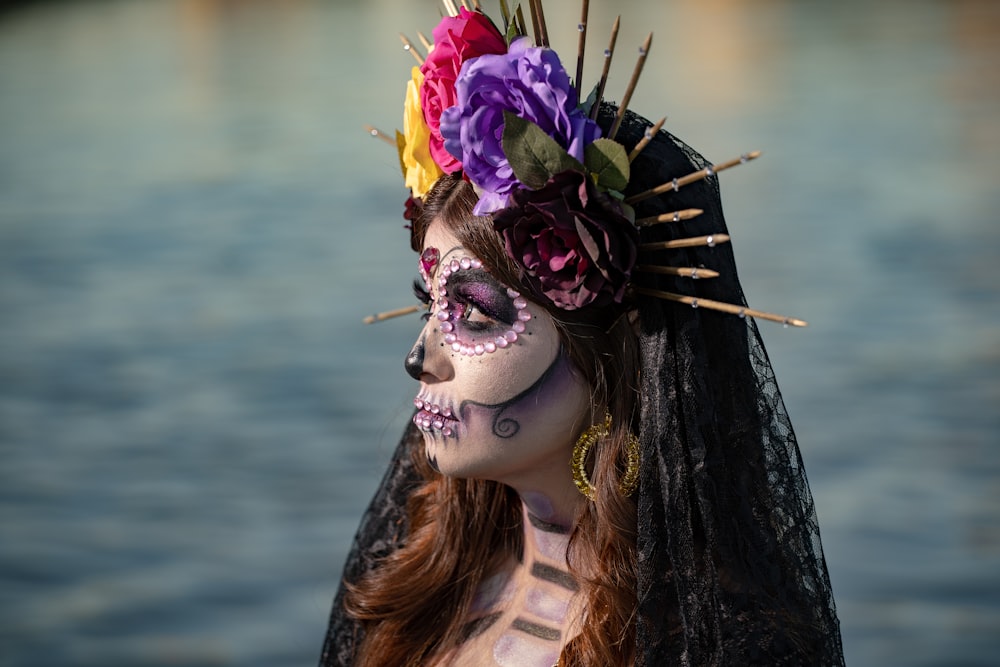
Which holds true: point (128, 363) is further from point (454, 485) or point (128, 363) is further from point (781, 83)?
point (781, 83)

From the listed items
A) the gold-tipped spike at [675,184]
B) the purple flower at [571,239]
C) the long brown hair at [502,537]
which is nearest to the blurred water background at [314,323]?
the long brown hair at [502,537]

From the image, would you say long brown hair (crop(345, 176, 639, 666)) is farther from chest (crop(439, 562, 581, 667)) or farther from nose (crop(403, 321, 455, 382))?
nose (crop(403, 321, 455, 382))

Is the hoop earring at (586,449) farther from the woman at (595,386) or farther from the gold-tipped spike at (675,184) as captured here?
the gold-tipped spike at (675,184)

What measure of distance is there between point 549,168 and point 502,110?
11cm

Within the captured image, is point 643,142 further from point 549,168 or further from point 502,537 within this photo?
point 502,537

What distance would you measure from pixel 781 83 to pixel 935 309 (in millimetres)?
4849

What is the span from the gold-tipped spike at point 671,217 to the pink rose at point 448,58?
11.6 inches

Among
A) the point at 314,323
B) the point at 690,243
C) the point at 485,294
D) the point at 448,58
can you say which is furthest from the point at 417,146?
the point at 314,323

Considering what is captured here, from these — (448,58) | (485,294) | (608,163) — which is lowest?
(485,294)

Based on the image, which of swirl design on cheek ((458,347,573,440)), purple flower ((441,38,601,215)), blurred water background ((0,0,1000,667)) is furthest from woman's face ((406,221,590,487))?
blurred water background ((0,0,1000,667))

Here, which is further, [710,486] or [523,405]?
[523,405]

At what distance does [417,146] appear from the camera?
7.51ft

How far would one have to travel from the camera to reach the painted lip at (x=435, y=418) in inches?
88.4

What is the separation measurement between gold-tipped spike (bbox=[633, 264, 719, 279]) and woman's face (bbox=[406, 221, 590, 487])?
18 centimetres
